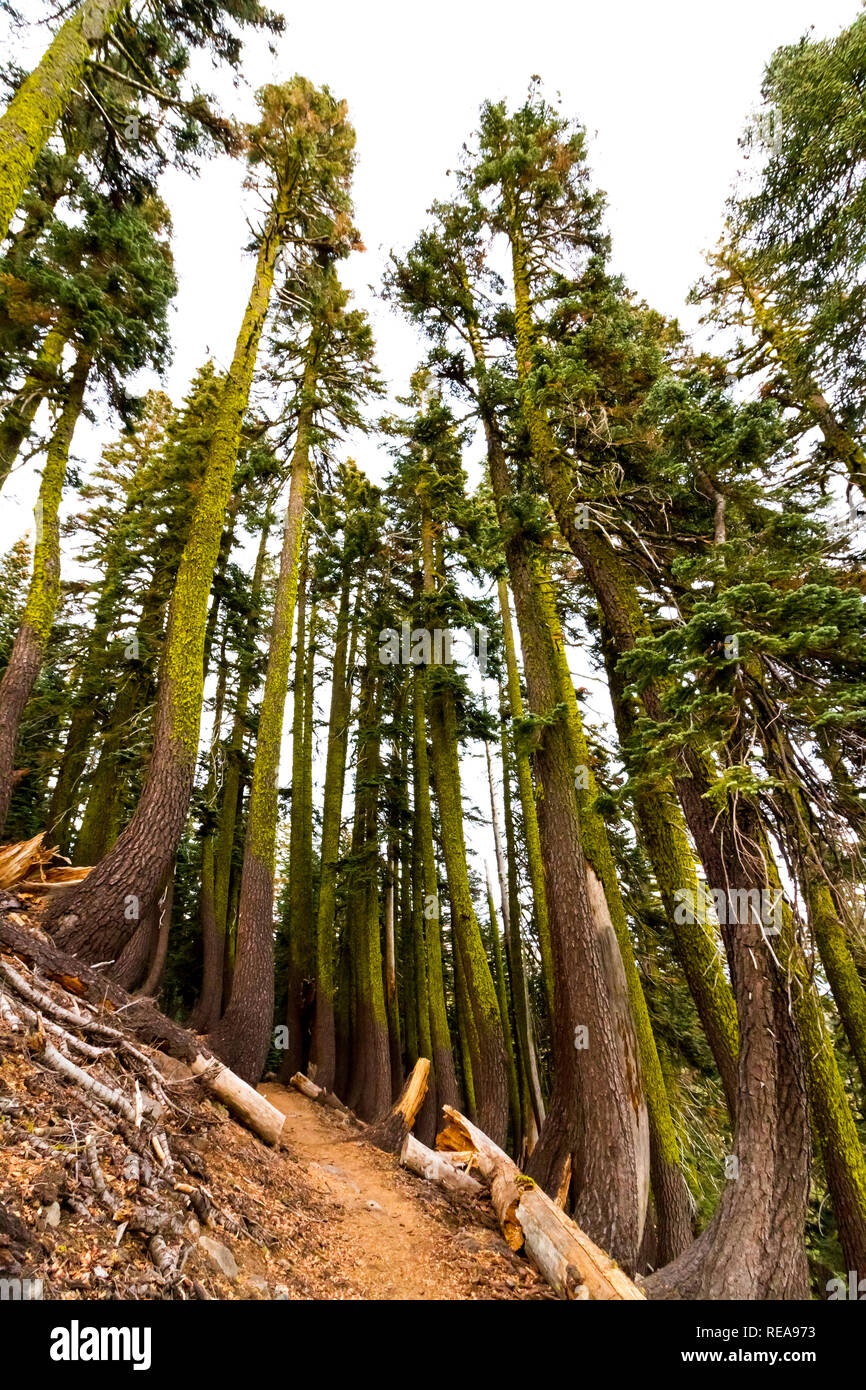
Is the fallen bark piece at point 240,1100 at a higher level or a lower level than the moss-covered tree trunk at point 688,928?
lower

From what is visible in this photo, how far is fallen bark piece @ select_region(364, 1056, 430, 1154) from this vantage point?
27.3ft

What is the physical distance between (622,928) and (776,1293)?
4.05 meters

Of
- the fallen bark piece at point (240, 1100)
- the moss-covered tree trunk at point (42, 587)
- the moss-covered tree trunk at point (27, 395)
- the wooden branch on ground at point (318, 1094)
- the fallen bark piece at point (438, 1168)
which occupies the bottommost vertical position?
the fallen bark piece at point (438, 1168)

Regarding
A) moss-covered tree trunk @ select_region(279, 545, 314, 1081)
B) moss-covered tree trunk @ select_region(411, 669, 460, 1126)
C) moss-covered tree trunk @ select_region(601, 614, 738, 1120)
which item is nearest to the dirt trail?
moss-covered tree trunk @ select_region(411, 669, 460, 1126)

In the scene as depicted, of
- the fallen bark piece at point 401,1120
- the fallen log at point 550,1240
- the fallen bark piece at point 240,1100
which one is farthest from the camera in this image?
the fallen bark piece at point 401,1120

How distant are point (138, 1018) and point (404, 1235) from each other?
11.0 feet

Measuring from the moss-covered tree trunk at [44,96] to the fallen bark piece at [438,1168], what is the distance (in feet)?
36.9

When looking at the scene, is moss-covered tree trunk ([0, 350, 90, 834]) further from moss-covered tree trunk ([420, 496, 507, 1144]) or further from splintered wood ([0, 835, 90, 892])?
moss-covered tree trunk ([420, 496, 507, 1144])

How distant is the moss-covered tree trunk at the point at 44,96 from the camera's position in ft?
18.7

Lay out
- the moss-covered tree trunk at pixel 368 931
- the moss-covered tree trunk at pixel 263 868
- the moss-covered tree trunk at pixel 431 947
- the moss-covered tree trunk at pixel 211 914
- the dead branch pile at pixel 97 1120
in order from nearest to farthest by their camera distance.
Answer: the dead branch pile at pixel 97 1120, the moss-covered tree trunk at pixel 263 868, the moss-covered tree trunk at pixel 431 947, the moss-covered tree trunk at pixel 368 931, the moss-covered tree trunk at pixel 211 914

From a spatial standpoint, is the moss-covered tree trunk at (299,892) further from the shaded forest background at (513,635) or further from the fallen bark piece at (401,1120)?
the fallen bark piece at (401,1120)

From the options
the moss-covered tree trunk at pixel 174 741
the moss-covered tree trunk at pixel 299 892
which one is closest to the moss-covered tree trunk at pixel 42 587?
the moss-covered tree trunk at pixel 174 741

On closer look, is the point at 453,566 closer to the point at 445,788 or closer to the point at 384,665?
the point at 384,665

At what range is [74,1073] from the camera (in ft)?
11.6
